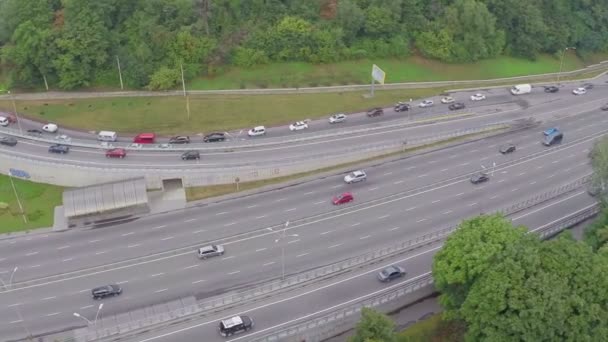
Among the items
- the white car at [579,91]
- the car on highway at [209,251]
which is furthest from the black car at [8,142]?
the white car at [579,91]

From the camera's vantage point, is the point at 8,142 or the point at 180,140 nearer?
the point at 8,142

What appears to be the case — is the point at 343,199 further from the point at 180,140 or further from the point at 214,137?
the point at 180,140

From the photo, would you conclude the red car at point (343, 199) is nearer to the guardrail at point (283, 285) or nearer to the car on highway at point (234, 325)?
the guardrail at point (283, 285)

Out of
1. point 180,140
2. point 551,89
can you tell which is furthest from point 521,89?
point 180,140

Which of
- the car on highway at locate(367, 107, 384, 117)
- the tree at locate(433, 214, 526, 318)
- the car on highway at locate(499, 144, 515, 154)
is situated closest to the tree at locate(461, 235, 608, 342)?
the tree at locate(433, 214, 526, 318)

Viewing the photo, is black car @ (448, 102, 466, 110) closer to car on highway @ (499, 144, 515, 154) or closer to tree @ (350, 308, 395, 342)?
car on highway @ (499, 144, 515, 154)

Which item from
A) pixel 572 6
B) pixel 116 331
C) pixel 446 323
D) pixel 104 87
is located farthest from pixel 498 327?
pixel 572 6

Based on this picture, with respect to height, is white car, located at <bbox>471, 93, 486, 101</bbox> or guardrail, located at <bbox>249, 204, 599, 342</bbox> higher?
white car, located at <bbox>471, 93, 486, 101</bbox>

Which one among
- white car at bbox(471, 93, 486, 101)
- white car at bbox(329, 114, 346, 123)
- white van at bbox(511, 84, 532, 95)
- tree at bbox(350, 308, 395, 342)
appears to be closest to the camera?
tree at bbox(350, 308, 395, 342)
